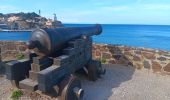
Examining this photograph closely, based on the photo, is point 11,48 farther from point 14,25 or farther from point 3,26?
point 3,26

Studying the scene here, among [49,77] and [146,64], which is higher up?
[49,77]

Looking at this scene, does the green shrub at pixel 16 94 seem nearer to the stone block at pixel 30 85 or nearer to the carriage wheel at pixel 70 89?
the stone block at pixel 30 85

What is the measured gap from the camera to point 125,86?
21.6ft

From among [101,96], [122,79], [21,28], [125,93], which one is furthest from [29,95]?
[21,28]

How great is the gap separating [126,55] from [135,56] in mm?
335

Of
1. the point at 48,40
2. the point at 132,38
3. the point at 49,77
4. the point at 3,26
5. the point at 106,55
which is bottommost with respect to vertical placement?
the point at 3,26

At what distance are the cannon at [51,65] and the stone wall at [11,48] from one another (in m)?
3.65

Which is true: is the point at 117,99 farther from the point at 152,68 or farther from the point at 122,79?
the point at 152,68

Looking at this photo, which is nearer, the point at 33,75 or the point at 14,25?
the point at 33,75

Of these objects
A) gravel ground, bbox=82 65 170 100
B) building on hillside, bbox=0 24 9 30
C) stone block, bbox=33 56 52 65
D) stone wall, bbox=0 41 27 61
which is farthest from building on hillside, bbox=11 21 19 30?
stone block, bbox=33 56 52 65

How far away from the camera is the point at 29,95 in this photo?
5.54 meters

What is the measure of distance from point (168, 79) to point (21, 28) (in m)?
88.0

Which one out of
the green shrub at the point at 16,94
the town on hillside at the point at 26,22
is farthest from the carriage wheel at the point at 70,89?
the town on hillside at the point at 26,22

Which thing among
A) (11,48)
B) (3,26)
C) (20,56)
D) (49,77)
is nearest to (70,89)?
(49,77)
